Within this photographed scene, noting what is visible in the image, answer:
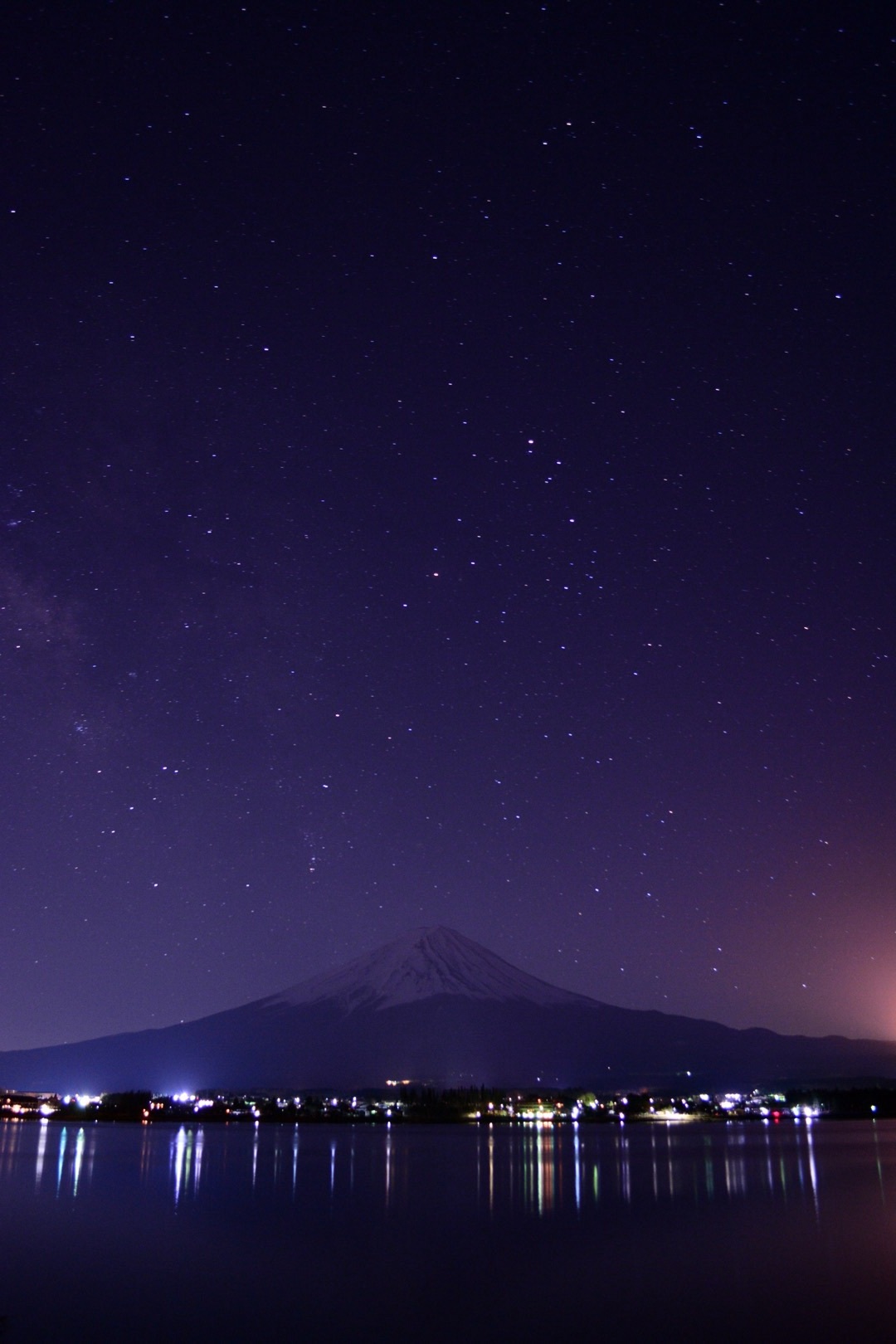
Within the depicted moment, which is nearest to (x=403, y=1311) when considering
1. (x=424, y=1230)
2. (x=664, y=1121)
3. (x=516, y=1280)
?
(x=516, y=1280)

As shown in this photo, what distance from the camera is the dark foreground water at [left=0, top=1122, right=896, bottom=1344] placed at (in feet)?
41.5

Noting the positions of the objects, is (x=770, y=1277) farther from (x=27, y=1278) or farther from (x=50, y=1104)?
(x=50, y=1104)

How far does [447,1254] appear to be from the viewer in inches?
687

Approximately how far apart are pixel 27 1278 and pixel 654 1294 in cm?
931

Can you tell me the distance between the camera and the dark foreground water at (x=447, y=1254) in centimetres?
1264

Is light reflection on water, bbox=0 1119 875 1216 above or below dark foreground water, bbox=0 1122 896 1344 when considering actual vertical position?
below

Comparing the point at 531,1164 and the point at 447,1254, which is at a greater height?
the point at 447,1254

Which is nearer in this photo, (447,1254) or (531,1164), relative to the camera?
(447,1254)

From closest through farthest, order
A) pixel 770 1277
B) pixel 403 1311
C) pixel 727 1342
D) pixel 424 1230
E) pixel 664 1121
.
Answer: pixel 727 1342, pixel 403 1311, pixel 770 1277, pixel 424 1230, pixel 664 1121

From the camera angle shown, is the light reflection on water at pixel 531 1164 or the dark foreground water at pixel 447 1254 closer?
the dark foreground water at pixel 447 1254

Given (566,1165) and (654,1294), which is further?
(566,1165)

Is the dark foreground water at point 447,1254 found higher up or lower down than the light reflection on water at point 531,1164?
higher up

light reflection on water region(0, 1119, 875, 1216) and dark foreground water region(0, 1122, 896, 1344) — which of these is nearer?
dark foreground water region(0, 1122, 896, 1344)

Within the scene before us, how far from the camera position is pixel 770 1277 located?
1539 centimetres
